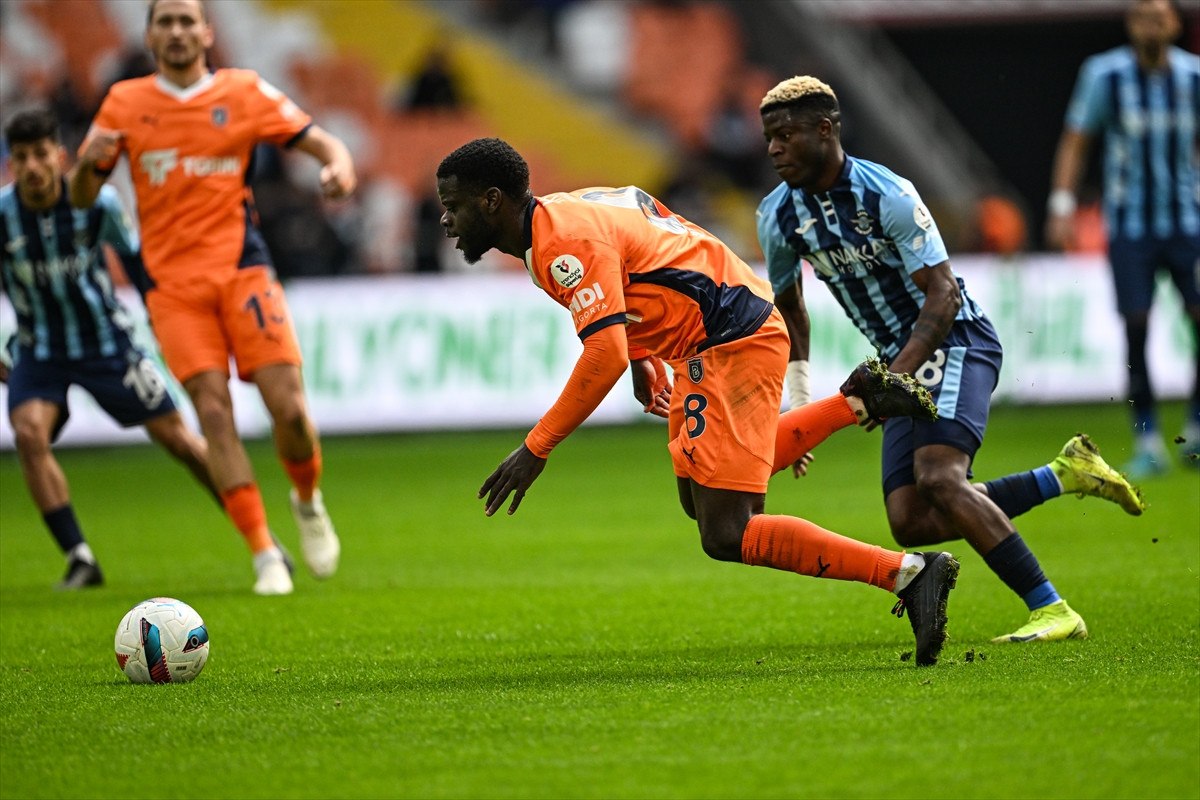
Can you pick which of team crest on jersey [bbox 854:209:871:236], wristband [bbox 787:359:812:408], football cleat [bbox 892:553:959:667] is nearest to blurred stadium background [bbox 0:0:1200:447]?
wristband [bbox 787:359:812:408]

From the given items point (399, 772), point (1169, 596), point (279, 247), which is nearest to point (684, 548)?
point (1169, 596)

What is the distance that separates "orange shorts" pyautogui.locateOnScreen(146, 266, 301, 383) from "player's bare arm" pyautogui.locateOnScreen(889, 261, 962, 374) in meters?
3.33

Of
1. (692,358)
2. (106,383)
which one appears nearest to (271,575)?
(106,383)

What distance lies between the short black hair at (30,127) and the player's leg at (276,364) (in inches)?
53.4

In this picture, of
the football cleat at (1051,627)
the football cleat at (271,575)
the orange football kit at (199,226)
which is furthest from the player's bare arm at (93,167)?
the football cleat at (1051,627)

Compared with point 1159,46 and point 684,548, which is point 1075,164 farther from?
point 684,548

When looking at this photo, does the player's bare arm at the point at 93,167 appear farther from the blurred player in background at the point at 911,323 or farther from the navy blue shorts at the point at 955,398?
the navy blue shorts at the point at 955,398

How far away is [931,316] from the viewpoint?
19.2 feet

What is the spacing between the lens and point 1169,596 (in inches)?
275

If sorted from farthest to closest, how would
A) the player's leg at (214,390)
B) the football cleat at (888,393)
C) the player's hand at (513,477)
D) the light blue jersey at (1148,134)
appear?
the light blue jersey at (1148,134) → the player's leg at (214,390) → the football cleat at (888,393) → the player's hand at (513,477)

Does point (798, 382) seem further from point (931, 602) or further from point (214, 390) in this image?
point (214, 390)

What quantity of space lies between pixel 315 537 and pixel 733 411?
322 cm

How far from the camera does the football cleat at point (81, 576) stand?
8531mm

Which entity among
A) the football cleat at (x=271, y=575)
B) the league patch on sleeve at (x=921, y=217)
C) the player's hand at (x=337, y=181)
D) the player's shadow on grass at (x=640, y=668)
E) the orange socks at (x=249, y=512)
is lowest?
the football cleat at (x=271, y=575)
